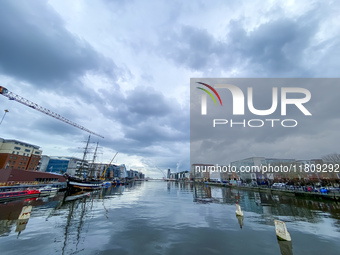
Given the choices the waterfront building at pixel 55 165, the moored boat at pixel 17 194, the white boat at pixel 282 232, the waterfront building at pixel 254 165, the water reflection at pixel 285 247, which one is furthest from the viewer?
the waterfront building at pixel 254 165

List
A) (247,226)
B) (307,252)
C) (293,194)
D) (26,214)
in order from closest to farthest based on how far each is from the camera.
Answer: (307,252)
(247,226)
(26,214)
(293,194)

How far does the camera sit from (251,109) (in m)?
26.9

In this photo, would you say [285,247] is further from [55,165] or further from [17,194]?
[55,165]

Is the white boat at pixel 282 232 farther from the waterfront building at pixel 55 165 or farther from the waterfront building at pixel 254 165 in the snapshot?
the waterfront building at pixel 55 165

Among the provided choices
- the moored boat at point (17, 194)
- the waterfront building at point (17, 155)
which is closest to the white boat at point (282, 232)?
the moored boat at point (17, 194)

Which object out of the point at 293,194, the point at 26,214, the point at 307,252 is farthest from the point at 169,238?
the point at 293,194

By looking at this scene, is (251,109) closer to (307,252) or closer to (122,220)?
(307,252)

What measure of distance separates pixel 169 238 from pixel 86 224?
11994mm

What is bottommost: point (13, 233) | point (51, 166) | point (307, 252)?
point (13, 233)

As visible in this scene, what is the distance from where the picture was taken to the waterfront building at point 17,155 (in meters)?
85.5

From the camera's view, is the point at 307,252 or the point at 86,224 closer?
the point at 307,252

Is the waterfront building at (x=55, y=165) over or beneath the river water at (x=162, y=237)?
over

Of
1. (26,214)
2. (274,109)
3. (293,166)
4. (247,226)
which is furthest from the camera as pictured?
(293,166)

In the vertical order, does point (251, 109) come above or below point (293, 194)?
above
